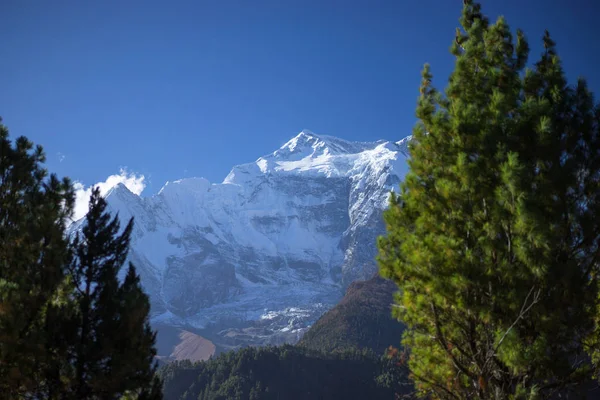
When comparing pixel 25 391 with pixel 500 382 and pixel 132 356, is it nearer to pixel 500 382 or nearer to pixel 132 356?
pixel 132 356

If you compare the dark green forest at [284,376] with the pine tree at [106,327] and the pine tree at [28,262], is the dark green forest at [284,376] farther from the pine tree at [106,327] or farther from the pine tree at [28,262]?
the pine tree at [28,262]

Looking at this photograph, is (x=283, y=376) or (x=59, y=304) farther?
(x=283, y=376)

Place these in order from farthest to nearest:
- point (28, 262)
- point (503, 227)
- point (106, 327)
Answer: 1. point (106, 327)
2. point (28, 262)
3. point (503, 227)

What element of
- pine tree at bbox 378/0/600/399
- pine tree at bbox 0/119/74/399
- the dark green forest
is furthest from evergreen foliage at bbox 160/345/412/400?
pine tree at bbox 378/0/600/399

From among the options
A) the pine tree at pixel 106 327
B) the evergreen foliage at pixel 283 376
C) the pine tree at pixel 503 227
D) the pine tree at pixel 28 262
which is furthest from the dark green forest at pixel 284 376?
the pine tree at pixel 503 227

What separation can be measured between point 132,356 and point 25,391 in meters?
2.84

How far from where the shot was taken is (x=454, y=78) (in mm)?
9086

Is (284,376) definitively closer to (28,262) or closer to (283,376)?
(283,376)

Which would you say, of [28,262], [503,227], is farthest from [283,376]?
[503,227]

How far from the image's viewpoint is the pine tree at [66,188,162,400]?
13.7 m

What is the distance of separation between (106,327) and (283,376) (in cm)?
15018

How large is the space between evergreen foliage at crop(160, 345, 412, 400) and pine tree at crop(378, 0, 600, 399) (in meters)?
139

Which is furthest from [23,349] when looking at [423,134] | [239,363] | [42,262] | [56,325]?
[239,363]

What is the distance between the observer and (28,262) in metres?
13.1
